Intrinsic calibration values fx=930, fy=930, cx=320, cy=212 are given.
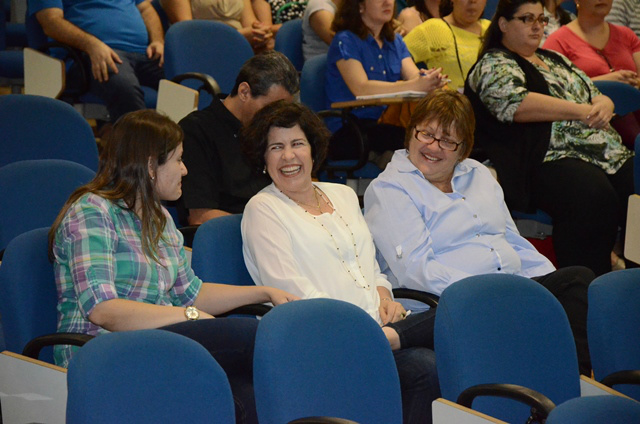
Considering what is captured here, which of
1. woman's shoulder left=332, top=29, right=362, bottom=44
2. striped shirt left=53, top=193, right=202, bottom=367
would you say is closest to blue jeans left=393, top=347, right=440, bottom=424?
striped shirt left=53, top=193, right=202, bottom=367

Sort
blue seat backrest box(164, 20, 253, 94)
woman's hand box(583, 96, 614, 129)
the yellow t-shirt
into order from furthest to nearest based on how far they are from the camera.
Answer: the yellow t-shirt
blue seat backrest box(164, 20, 253, 94)
woman's hand box(583, 96, 614, 129)

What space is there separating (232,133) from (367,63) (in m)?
1.16

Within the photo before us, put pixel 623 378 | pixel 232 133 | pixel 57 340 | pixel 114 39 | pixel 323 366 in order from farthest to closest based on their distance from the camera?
pixel 114 39
pixel 232 133
pixel 623 378
pixel 57 340
pixel 323 366

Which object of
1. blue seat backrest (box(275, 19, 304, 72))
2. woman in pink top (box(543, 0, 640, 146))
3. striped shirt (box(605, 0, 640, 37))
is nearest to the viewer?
woman in pink top (box(543, 0, 640, 146))

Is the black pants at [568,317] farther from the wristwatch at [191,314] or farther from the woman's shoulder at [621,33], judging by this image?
the woman's shoulder at [621,33]

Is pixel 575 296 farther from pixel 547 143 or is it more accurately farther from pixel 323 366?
pixel 323 366

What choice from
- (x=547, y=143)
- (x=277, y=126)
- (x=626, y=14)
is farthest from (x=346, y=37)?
(x=626, y=14)

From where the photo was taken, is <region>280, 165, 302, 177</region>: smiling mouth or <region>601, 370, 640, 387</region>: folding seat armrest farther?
<region>280, 165, 302, 177</region>: smiling mouth

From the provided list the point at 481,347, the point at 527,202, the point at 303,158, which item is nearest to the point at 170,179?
the point at 303,158

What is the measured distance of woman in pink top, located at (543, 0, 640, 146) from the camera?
4648 millimetres

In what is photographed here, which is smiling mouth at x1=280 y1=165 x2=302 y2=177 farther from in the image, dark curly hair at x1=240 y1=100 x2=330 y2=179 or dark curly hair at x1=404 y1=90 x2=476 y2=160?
dark curly hair at x1=404 y1=90 x2=476 y2=160

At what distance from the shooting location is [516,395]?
217cm

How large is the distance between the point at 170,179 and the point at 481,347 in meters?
0.91

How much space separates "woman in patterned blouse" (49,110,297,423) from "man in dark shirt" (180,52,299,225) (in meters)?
0.75
